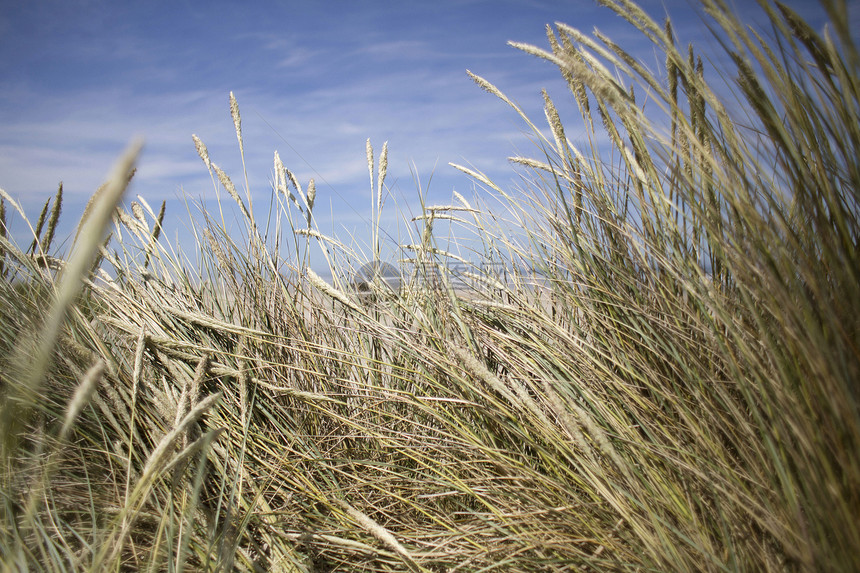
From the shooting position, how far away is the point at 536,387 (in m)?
1.28

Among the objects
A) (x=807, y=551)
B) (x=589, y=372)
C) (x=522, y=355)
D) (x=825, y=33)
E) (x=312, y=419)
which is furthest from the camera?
(x=312, y=419)

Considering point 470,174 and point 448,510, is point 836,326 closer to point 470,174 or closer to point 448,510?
point 448,510

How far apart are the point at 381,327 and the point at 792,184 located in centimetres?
105

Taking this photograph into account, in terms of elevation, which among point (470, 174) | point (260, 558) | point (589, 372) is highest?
point (470, 174)

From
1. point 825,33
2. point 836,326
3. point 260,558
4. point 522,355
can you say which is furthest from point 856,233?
point 260,558

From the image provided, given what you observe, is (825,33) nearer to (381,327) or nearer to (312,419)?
(381,327)

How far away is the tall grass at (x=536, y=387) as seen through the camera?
73 centimetres

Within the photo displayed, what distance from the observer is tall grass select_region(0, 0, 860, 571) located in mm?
730

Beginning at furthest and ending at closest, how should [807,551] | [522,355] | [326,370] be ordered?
1. [326,370]
2. [522,355]
3. [807,551]

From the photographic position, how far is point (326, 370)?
1.62 meters

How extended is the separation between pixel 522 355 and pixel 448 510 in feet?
1.49

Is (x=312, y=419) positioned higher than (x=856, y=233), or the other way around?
(x=856, y=233)

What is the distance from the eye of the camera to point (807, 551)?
2.17 ft

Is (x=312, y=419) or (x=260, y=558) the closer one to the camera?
(x=260, y=558)
